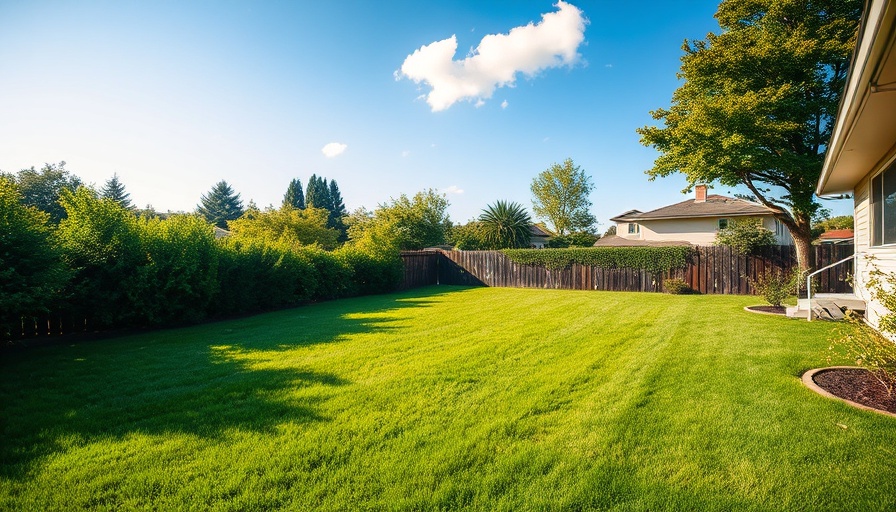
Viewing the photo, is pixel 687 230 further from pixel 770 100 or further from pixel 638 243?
pixel 770 100

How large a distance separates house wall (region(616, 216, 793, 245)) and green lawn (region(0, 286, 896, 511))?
→ 865 inches

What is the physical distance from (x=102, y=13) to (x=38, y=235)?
14.1 feet

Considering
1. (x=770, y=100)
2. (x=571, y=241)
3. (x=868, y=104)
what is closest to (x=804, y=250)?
(x=770, y=100)

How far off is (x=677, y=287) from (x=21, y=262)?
54.4 feet

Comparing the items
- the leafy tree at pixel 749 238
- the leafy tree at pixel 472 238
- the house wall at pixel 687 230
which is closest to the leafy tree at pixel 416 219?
the leafy tree at pixel 472 238

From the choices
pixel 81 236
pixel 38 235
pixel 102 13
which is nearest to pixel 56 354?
pixel 38 235

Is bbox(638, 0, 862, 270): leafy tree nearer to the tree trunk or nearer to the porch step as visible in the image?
the tree trunk

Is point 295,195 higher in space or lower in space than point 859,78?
higher

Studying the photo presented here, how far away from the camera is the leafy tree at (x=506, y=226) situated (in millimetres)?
26312

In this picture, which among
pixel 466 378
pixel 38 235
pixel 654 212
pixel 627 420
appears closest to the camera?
pixel 627 420

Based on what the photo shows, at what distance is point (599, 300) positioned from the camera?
11758 millimetres

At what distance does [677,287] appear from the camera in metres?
13.6

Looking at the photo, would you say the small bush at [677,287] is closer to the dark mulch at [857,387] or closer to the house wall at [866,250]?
the house wall at [866,250]

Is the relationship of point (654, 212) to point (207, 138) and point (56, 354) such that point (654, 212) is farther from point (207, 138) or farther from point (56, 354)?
point (56, 354)
